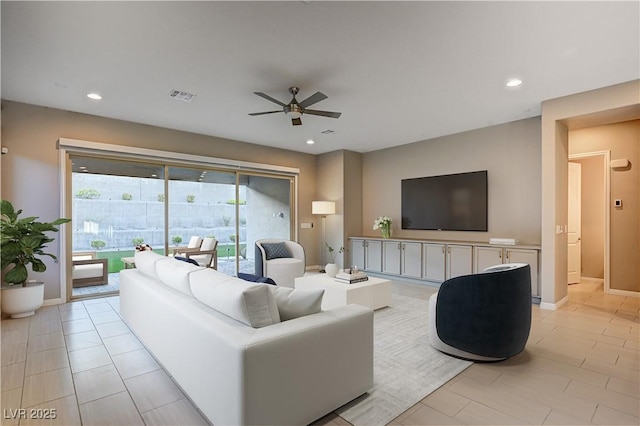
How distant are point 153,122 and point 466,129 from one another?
17.2 feet

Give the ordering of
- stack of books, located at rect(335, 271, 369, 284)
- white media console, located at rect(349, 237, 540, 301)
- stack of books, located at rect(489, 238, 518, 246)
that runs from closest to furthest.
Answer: stack of books, located at rect(335, 271, 369, 284) < white media console, located at rect(349, 237, 540, 301) < stack of books, located at rect(489, 238, 518, 246)

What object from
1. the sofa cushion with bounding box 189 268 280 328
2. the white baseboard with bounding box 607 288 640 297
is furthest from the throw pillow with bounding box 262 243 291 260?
the white baseboard with bounding box 607 288 640 297

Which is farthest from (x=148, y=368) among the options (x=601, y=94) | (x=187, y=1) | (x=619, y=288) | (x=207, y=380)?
(x=619, y=288)

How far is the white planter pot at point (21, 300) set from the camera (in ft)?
12.4

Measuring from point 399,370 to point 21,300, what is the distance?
4.38 metres

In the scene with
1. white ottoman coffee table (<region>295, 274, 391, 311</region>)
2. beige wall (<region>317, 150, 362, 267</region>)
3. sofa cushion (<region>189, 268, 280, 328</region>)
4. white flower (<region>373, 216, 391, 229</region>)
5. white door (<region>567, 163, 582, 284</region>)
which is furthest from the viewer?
beige wall (<region>317, 150, 362, 267</region>)

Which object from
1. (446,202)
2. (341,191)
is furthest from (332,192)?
(446,202)

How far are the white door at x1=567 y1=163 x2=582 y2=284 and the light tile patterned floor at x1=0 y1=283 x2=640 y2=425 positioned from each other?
2.48 metres

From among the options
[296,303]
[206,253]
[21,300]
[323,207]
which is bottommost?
[21,300]

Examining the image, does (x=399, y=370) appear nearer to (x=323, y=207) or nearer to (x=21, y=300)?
(x=21, y=300)

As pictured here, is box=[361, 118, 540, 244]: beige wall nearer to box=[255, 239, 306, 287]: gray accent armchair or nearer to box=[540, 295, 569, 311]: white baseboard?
box=[540, 295, 569, 311]: white baseboard

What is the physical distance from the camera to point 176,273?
2.52 meters

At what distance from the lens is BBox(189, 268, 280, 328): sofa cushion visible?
1791 millimetres

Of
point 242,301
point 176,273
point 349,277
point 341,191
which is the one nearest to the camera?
point 242,301
